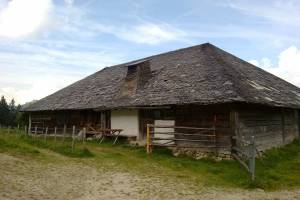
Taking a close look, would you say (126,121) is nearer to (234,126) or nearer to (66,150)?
(66,150)

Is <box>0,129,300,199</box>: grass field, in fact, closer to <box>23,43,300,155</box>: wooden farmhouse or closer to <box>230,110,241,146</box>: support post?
<box>230,110,241,146</box>: support post

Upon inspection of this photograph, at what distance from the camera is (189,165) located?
13.0 m

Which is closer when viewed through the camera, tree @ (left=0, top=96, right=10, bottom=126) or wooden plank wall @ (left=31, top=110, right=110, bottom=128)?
wooden plank wall @ (left=31, top=110, right=110, bottom=128)

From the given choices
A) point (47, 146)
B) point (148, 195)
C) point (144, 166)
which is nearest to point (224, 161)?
point (144, 166)

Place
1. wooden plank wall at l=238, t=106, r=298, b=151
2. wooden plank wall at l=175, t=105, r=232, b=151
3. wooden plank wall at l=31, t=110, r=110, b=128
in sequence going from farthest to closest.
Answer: wooden plank wall at l=31, t=110, r=110, b=128
wooden plank wall at l=238, t=106, r=298, b=151
wooden plank wall at l=175, t=105, r=232, b=151

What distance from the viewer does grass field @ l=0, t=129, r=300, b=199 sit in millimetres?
10547

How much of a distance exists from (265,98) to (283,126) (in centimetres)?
384

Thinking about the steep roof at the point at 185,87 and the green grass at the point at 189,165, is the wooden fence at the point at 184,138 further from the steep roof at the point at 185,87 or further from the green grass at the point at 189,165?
the steep roof at the point at 185,87

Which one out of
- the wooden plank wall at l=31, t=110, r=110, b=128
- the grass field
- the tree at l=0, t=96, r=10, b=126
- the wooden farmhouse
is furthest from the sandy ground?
the tree at l=0, t=96, r=10, b=126

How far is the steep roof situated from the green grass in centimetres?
244

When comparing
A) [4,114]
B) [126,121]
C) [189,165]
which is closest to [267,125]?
[189,165]

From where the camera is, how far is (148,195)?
8.73m

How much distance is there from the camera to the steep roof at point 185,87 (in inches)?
600

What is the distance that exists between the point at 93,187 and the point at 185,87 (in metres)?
8.82
